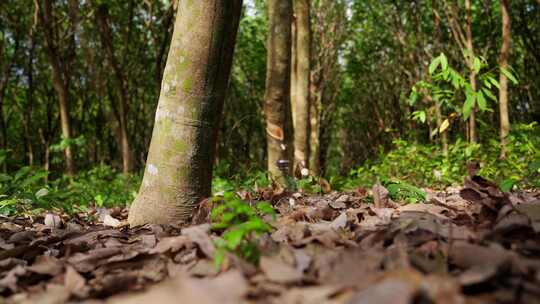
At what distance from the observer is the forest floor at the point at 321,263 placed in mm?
983

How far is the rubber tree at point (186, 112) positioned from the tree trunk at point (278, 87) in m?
2.13

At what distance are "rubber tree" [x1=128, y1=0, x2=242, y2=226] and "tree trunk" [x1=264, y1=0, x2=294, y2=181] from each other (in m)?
2.13

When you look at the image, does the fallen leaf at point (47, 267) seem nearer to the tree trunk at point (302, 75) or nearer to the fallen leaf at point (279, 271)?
the fallen leaf at point (279, 271)

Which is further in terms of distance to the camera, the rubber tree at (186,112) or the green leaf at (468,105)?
the green leaf at (468,105)

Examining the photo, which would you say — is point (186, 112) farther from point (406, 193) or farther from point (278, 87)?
point (278, 87)

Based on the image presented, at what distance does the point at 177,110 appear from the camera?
2529 mm

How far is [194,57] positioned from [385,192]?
133cm

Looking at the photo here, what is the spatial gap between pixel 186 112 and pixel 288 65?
3038 millimetres

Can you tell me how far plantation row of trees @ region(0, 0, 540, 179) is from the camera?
818cm

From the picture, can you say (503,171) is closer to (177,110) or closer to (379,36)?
(177,110)

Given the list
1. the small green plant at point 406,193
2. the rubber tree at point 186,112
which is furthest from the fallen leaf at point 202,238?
the small green plant at point 406,193

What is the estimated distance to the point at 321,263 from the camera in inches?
49.0

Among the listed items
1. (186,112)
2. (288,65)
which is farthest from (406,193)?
(288,65)

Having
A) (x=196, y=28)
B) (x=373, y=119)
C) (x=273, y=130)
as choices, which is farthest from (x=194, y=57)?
(x=373, y=119)
